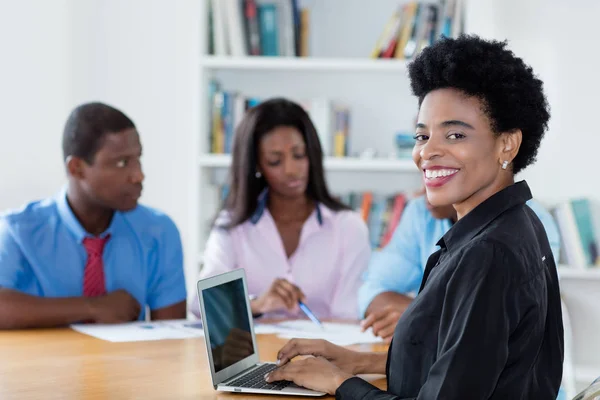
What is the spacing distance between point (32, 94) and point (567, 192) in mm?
2473

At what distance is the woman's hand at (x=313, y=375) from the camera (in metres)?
1.53

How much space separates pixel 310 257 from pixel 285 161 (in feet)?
1.20

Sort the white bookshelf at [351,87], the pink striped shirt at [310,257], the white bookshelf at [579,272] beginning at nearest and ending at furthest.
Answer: the pink striped shirt at [310,257], the white bookshelf at [579,272], the white bookshelf at [351,87]

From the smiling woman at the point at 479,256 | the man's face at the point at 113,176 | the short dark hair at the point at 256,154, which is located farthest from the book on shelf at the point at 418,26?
the smiling woman at the point at 479,256

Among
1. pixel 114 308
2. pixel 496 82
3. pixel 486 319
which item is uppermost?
pixel 496 82

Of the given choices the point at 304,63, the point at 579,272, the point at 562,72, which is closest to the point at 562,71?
the point at 562,72

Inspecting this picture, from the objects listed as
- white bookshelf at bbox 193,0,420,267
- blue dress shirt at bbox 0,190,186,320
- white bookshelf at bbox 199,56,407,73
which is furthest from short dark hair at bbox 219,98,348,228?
white bookshelf at bbox 193,0,420,267

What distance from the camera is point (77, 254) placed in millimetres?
2557

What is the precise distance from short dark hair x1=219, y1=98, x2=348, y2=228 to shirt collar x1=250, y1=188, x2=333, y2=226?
0.02 metres

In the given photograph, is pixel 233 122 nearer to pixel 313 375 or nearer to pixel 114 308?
pixel 114 308

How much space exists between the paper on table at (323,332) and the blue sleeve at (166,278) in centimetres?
38

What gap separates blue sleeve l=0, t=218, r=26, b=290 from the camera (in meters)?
2.41

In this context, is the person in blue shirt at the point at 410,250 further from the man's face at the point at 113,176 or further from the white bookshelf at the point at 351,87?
the white bookshelf at the point at 351,87

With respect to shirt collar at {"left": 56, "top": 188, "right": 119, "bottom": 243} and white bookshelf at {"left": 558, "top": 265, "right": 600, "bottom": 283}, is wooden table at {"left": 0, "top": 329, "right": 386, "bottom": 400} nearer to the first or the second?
shirt collar at {"left": 56, "top": 188, "right": 119, "bottom": 243}
